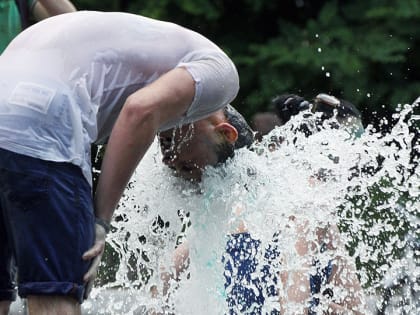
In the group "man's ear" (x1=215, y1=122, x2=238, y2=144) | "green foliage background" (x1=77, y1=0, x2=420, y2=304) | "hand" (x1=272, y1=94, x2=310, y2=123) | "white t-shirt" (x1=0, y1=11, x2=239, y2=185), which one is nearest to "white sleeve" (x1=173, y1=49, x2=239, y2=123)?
"white t-shirt" (x1=0, y1=11, x2=239, y2=185)

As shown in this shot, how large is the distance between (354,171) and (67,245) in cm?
139

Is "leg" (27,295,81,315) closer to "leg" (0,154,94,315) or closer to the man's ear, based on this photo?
"leg" (0,154,94,315)

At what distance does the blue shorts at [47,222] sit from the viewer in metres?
2.85

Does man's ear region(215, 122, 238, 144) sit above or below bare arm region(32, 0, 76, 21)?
above

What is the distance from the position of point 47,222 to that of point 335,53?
575 cm

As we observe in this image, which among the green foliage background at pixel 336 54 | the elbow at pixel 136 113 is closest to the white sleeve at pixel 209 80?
the elbow at pixel 136 113

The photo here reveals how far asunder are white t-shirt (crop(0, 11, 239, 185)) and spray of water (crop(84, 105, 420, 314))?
54cm

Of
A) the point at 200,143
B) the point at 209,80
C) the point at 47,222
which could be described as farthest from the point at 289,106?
the point at 47,222

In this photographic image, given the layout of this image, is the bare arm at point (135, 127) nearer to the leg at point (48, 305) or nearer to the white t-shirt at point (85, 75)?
the white t-shirt at point (85, 75)

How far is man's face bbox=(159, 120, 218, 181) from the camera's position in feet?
11.1

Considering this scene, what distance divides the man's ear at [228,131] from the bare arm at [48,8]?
0.92 m

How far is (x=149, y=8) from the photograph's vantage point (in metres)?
8.91

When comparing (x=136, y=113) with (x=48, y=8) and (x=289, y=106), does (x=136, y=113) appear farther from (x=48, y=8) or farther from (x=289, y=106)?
(x=289, y=106)

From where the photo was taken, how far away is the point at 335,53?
27.5ft
